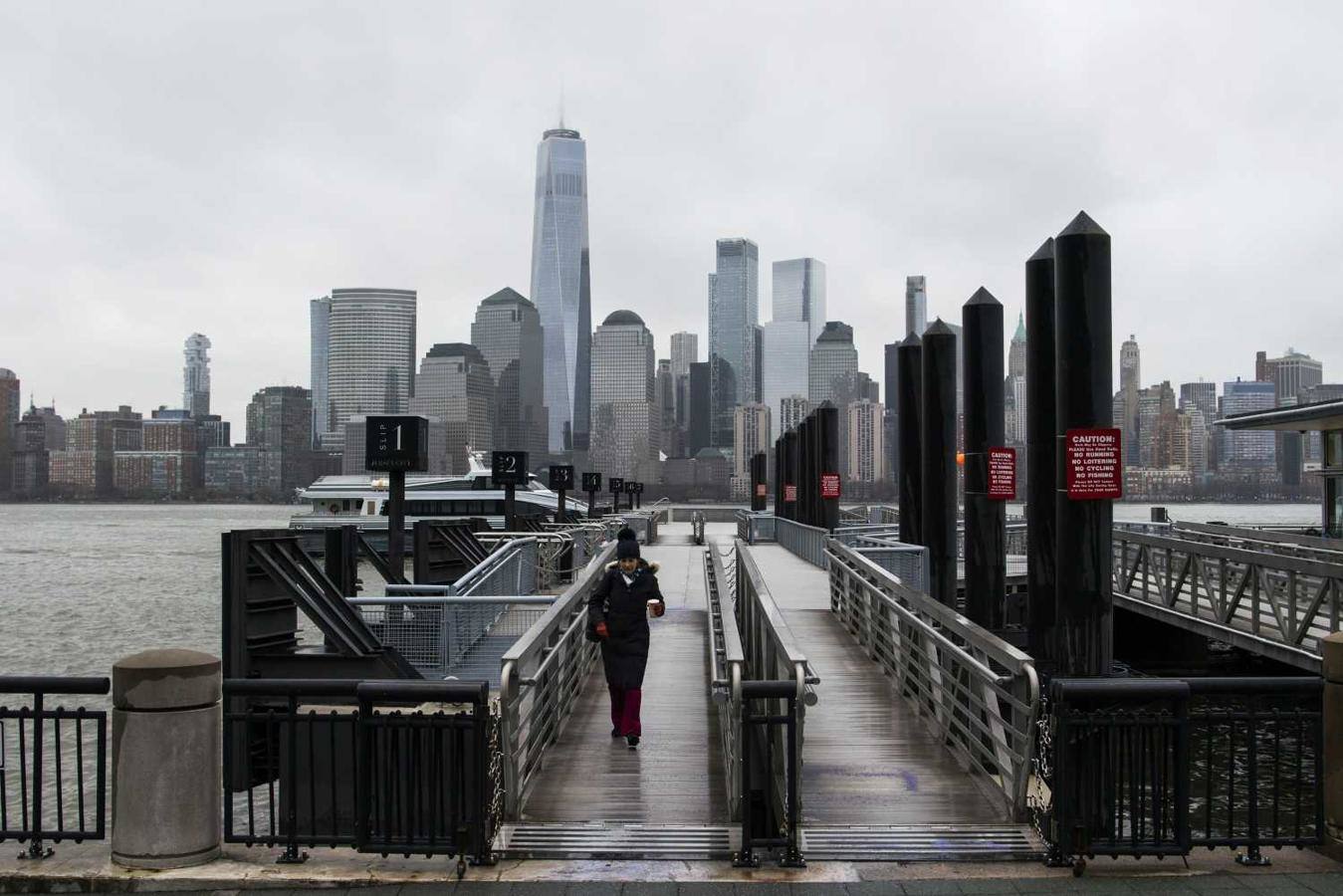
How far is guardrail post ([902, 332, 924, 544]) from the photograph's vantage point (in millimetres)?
20531

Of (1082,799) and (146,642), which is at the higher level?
(1082,799)

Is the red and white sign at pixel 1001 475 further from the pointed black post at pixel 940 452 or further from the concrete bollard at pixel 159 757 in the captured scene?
the concrete bollard at pixel 159 757

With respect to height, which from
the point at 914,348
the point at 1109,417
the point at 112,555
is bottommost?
the point at 112,555

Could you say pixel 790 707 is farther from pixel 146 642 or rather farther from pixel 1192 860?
pixel 146 642

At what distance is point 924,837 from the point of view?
6.59 m

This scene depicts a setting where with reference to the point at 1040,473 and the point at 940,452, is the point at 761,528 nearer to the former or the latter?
the point at 940,452

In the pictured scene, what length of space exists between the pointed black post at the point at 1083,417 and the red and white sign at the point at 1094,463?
0.14 meters

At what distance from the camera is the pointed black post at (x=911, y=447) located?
20.5 meters

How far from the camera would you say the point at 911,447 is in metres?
20.5

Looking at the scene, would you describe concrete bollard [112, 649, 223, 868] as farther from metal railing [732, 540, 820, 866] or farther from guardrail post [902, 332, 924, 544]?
guardrail post [902, 332, 924, 544]

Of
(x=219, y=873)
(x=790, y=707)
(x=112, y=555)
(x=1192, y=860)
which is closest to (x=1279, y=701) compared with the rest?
(x=1192, y=860)

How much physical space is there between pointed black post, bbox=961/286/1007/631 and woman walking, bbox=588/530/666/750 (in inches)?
352

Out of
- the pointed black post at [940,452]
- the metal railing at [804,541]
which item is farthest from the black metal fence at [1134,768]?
the metal railing at [804,541]

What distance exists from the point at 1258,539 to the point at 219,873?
27.8 meters
